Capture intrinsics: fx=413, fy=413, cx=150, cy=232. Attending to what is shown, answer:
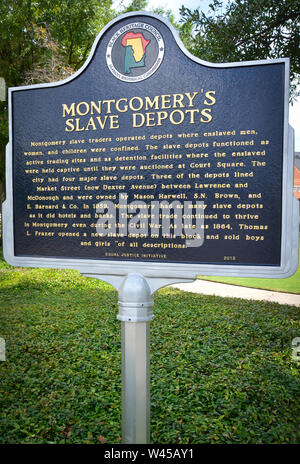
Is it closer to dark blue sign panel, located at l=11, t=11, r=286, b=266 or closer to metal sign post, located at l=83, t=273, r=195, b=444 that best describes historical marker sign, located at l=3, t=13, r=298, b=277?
dark blue sign panel, located at l=11, t=11, r=286, b=266

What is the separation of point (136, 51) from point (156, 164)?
700 millimetres

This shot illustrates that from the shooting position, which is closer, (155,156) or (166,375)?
(155,156)

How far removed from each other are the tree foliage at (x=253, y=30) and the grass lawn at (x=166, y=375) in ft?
12.5

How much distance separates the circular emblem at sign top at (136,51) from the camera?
251 cm

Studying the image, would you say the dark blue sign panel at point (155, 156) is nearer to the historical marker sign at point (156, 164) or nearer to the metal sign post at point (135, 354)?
the historical marker sign at point (156, 164)

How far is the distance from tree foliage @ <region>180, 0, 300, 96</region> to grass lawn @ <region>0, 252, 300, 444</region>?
3.80 m

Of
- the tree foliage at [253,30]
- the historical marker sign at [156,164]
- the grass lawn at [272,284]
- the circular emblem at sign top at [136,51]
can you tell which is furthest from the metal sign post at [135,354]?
the grass lawn at [272,284]

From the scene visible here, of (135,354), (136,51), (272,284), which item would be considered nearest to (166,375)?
(135,354)

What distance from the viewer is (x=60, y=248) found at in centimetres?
279

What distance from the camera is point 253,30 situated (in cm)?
565

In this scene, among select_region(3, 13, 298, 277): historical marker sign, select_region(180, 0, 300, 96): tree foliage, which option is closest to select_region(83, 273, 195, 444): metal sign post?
select_region(3, 13, 298, 277): historical marker sign

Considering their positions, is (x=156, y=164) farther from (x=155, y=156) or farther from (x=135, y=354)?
(x=135, y=354)

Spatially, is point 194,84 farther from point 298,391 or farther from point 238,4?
point 238,4
